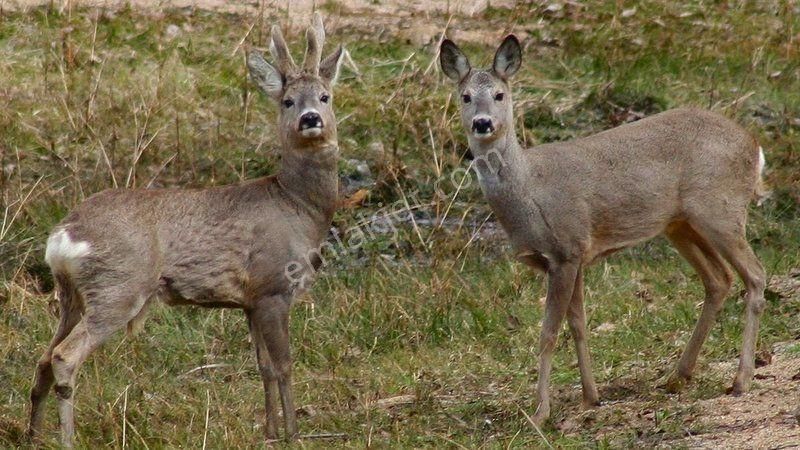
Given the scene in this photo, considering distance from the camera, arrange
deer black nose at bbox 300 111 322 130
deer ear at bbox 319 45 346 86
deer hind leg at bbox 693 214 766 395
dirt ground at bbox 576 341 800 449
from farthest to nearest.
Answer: deer ear at bbox 319 45 346 86 < deer hind leg at bbox 693 214 766 395 < deer black nose at bbox 300 111 322 130 < dirt ground at bbox 576 341 800 449

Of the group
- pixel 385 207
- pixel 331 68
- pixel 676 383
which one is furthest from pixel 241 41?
pixel 676 383

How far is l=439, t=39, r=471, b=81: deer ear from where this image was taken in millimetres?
8094

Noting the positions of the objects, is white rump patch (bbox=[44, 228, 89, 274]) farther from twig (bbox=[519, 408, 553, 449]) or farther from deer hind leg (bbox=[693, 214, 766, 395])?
deer hind leg (bbox=[693, 214, 766, 395])

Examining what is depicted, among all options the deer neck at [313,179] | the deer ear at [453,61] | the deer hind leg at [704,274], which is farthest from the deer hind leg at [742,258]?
the deer neck at [313,179]

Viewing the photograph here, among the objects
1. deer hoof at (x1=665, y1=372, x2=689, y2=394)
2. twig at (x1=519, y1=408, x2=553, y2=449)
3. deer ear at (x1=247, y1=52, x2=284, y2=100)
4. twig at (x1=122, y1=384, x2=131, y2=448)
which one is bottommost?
deer hoof at (x1=665, y1=372, x2=689, y2=394)

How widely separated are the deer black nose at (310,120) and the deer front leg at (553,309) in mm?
1413

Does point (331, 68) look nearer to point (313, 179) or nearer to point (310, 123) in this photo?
point (310, 123)

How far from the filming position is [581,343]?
774 cm

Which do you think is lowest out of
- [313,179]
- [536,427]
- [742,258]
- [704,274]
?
[536,427]

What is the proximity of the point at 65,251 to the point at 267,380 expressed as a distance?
1.19 m

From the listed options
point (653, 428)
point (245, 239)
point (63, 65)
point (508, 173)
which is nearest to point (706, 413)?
point (653, 428)

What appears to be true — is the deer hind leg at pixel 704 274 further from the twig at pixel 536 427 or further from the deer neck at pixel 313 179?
the deer neck at pixel 313 179

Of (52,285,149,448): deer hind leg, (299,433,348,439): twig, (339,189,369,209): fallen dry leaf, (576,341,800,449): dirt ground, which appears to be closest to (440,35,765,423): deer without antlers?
(576,341,800,449): dirt ground

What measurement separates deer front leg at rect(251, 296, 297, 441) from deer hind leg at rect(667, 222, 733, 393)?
6.71 feet
